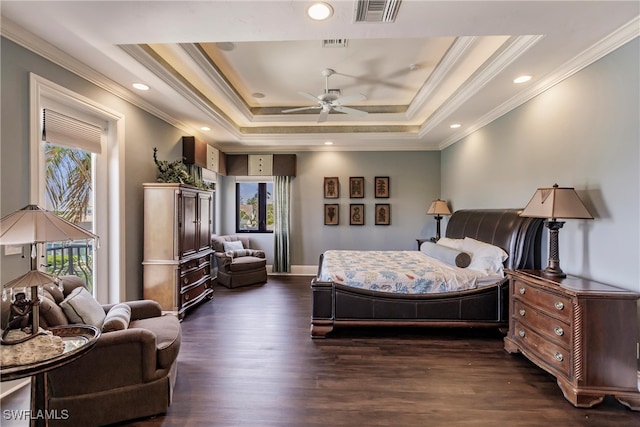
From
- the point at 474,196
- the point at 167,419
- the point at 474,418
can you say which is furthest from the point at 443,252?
the point at 167,419

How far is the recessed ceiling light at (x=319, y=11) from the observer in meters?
1.90

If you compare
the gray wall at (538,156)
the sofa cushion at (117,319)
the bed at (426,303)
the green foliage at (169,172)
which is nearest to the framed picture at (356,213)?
the gray wall at (538,156)

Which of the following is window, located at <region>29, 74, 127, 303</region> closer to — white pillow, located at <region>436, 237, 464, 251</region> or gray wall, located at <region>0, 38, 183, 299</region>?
gray wall, located at <region>0, 38, 183, 299</region>

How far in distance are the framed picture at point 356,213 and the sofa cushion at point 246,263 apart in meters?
2.04

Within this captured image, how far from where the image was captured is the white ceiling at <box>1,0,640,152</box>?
1.99 metres

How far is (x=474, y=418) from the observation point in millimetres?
1964

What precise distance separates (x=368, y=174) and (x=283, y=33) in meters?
4.22

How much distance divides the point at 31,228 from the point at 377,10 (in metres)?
2.35

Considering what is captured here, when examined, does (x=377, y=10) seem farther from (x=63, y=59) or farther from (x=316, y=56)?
(x=63, y=59)

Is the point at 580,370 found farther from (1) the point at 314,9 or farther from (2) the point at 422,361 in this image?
(1) the point at 314,9

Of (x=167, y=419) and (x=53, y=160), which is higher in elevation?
(x=53, y=160)

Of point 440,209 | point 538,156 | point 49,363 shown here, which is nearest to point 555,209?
point 538,156

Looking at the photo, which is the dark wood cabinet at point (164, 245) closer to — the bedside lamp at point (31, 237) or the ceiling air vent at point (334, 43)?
the bedside lamp at point (31, 237)

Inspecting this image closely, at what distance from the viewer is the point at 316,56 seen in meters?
3.38
